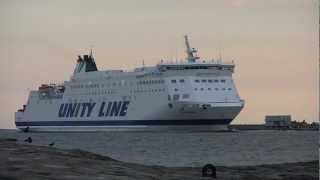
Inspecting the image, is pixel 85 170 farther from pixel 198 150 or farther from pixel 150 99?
pixel 150 99

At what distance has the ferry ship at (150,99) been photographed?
88000mm

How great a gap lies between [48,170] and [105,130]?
8377 centimetres

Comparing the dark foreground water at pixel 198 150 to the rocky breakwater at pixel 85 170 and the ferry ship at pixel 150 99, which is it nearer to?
the ferry ship at pixel 150 99

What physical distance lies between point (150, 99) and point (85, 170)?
7611cm

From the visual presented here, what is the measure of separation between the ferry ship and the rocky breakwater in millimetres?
66177

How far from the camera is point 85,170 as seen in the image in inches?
635

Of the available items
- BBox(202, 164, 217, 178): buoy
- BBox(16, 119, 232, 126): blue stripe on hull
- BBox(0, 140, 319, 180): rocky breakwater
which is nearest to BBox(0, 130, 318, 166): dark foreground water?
BBox(16, 119, 232, 126): blue stripe on hull

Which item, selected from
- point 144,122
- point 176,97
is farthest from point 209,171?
point 144,122

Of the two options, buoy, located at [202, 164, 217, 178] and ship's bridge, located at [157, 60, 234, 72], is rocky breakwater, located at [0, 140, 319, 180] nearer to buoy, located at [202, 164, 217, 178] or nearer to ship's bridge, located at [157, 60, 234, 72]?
buoy, located at [202, 164, 217, 178]

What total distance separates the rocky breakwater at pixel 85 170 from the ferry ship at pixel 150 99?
6618 cm

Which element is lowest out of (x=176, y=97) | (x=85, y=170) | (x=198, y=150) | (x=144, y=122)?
(x=85, y=170)

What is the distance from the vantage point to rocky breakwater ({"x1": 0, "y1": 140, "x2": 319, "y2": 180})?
15062 millimetres

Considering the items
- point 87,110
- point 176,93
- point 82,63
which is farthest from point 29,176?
point 82,63

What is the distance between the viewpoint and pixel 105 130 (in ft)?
325
